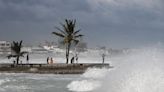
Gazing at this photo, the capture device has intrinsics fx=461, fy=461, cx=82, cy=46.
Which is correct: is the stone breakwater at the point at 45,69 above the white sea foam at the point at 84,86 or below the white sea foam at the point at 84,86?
above

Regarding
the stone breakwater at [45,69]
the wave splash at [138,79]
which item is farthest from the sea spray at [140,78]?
the stone breakwater at [45,69]

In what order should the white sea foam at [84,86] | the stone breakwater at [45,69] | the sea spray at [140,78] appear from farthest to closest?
the stone breakwater at [45,69]
the white sea foam at [84,86]
the sea spray at [140,78]

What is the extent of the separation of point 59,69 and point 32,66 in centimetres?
349

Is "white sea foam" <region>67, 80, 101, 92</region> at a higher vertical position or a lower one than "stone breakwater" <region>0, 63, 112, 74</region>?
lower

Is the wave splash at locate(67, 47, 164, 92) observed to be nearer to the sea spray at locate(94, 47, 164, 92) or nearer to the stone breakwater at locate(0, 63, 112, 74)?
the sea spray at locate(94, 47, 164, 92)

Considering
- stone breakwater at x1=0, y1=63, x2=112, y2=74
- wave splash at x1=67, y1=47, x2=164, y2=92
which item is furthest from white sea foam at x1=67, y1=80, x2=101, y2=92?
stone breakwater at x1=0, y1=63, x2=112, y2=74

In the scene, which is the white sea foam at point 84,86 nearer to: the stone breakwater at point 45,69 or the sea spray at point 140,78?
the sea spray at point 140,78

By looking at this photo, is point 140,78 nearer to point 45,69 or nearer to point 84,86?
point 84,86

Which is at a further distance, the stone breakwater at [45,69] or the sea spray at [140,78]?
the stone breakwater at [45,69]

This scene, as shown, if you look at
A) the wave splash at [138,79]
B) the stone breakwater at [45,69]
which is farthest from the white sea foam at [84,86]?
the stone breakwater at [45,69]

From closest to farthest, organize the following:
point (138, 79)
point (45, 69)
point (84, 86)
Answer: point (138, 79) < point (84, 86) < point (45, 69)

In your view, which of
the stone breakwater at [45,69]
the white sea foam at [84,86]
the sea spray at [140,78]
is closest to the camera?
the sea spray at [140,78]

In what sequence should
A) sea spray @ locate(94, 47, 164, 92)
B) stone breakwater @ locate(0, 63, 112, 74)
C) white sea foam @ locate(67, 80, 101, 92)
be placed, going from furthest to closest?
1. stone breakwater @ locate(0, 63, 112, 74)
2. white sea foam @ locate(67, 80, 101, 92)
3. sea spray @ locate(94, 47, 164, 92)

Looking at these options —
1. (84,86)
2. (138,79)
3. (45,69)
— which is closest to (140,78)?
(138,79)
